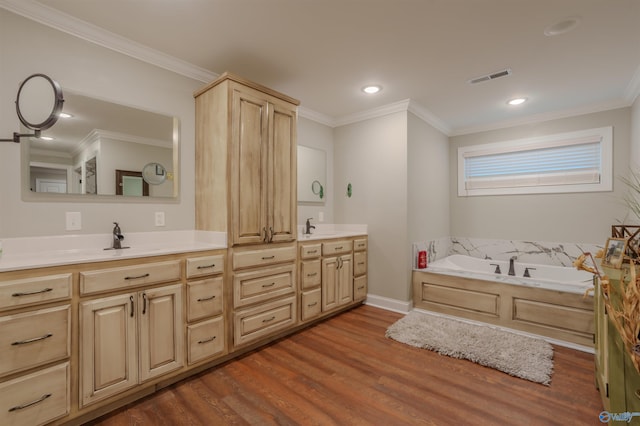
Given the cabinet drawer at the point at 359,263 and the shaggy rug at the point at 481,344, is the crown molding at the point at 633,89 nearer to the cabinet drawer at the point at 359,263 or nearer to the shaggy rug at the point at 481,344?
the shaggy rug at the point at 481,344

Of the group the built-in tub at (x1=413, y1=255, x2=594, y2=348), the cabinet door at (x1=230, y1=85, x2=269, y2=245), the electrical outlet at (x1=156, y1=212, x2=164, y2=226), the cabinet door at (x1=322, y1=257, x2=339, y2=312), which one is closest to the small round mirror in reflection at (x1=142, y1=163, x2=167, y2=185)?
the electrical outlet at (x1=156, y1=212, x2=164, y2=226)

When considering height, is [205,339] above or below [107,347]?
below

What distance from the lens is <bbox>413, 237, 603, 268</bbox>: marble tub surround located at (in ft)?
11.6

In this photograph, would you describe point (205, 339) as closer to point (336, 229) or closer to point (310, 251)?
point (310, 251)

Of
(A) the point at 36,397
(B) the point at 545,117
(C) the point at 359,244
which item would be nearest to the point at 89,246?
(A) the point at 36,397

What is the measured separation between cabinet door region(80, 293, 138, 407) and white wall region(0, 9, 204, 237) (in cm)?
67

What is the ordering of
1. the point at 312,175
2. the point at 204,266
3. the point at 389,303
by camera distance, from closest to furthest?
the point at 204,266, the point at 389,303, the point at 312,175

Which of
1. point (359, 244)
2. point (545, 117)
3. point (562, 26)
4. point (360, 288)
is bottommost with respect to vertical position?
point (360, 288)

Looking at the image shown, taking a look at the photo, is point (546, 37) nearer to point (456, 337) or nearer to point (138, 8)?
point (456, 337)

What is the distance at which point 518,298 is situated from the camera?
2.87 metres

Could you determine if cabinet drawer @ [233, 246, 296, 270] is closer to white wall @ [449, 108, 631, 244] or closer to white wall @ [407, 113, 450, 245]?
white wall @ [407, 113, 450, 245]

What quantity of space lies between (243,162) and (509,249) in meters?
3.72

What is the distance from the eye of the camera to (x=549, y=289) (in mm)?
2703

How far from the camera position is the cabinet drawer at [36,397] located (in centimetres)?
139
